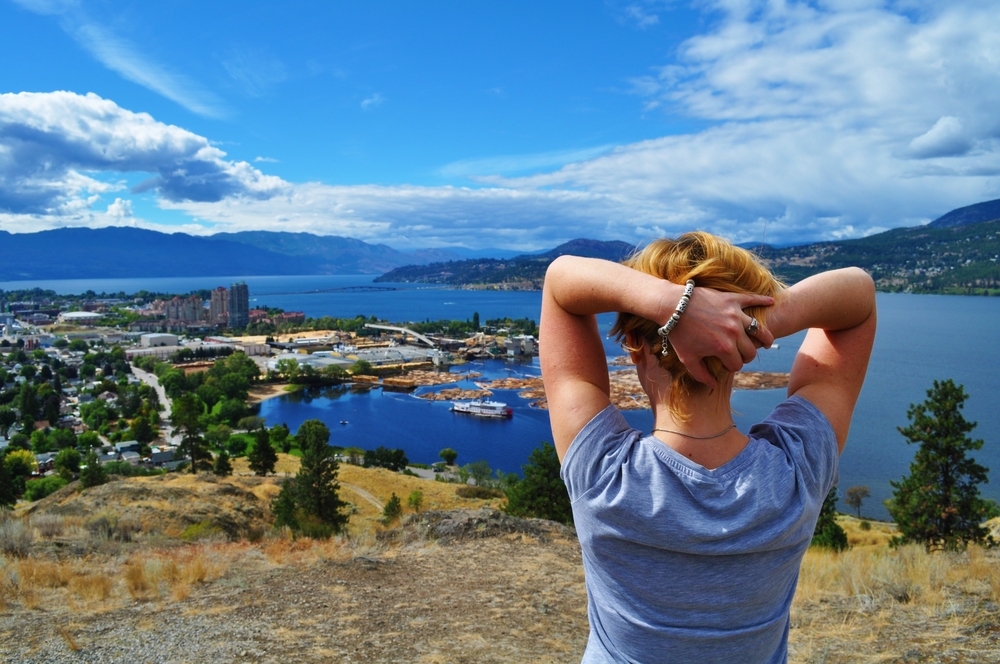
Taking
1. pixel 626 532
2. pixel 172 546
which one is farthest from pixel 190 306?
pixel 626 532

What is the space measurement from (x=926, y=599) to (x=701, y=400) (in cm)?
286

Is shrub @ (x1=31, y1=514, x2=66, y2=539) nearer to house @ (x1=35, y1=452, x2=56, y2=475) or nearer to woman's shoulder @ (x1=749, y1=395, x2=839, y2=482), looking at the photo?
woman's shoulder @ (x1=749, y1=395, x2=839, y2=482)

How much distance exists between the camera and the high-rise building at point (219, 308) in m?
66.1

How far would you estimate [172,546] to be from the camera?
4078 millimetres

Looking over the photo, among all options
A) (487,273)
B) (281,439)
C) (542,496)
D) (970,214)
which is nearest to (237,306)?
(281,439)

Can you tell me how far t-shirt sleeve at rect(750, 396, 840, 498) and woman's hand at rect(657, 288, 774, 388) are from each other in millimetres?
117

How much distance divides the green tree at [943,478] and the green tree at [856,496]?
6.86 m

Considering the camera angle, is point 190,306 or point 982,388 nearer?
point 982,388

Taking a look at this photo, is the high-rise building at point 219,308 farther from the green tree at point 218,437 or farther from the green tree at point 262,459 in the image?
the green tree at point 262,459

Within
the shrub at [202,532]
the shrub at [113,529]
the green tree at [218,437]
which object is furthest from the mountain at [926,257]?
the shrub at [113,529]

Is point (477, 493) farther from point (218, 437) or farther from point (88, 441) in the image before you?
point (88, 441)

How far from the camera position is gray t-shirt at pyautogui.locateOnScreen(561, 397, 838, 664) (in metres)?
0.54

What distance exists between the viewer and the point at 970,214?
128 meters

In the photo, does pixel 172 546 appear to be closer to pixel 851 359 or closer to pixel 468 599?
pixel 468 599
